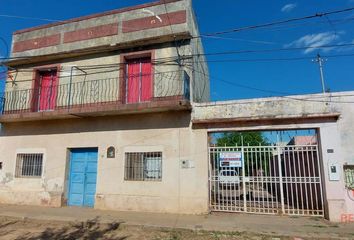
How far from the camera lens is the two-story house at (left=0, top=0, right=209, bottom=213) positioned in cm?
911

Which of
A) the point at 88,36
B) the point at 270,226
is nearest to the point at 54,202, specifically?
the point at 88,36

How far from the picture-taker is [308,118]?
325 inches

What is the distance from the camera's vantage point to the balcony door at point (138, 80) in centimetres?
1015

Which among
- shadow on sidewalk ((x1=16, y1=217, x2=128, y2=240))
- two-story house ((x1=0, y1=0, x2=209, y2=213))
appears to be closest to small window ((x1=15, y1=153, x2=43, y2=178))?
two-story house ((x1=0, y1=0, x2=209, y2=213))

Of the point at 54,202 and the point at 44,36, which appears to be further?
the point at 44,36

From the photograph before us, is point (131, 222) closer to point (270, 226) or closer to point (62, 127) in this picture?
point (270, 226)

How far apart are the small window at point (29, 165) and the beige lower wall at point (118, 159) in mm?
209

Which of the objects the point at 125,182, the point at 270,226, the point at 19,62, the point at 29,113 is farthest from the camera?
the point at 19,62

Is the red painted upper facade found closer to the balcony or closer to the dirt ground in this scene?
the balcony

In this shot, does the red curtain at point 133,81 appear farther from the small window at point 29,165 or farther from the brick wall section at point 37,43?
the small window at point 29,165

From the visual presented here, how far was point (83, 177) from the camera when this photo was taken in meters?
10.2

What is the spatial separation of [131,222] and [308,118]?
6.16 m

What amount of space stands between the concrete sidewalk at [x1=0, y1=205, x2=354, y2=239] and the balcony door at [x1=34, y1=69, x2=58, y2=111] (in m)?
4.26

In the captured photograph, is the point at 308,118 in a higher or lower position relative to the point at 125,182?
higher
